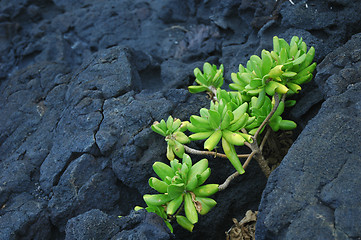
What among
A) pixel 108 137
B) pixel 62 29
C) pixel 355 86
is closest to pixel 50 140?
pixel 108 137

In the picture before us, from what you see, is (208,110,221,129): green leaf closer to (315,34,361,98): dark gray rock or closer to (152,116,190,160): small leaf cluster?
(152,116,190,160): small leaf cluster

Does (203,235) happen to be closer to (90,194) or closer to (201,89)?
(90,194)

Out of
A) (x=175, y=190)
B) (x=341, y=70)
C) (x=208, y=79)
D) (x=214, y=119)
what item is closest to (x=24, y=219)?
(x=175, y=190)

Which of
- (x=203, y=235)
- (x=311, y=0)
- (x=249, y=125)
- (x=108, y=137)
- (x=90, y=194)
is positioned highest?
(x=311, y=0)

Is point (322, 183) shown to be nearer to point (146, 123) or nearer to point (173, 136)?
point (173, 136)

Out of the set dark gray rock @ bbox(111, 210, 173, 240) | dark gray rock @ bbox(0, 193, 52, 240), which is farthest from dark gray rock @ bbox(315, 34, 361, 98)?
dark gray rock @ bbox(0, 193, 52, 240)
